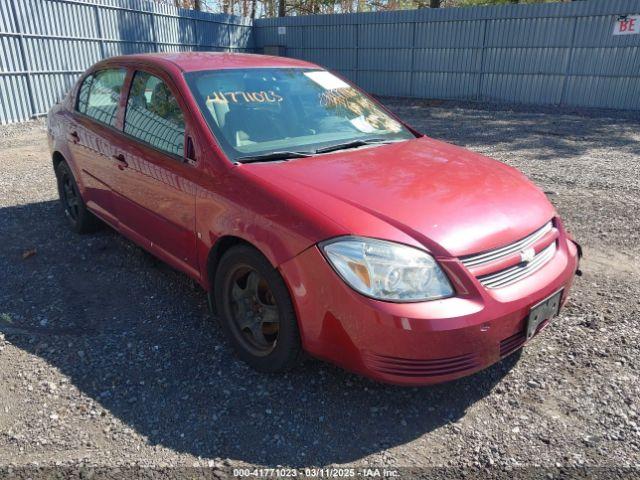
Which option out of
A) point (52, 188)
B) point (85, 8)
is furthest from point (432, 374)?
point (85, 8)

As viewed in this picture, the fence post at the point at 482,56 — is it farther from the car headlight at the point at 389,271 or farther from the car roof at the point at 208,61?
the car headlight at the point at 389,271

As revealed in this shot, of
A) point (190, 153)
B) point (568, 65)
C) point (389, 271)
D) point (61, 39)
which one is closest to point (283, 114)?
point (190, 153)

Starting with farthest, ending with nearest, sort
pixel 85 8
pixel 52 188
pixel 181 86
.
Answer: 1. pixel 85 8
2. pixel 52 188
3. pixel 181 86

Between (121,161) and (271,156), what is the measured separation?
1434mm

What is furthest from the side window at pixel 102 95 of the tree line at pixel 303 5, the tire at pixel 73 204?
the tree line at pixel 303 5

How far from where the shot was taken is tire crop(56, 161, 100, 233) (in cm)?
483

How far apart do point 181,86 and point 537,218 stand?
2324mm

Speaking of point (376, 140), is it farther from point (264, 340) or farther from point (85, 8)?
point (85, 8)

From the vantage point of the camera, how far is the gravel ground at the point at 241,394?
2371 mm

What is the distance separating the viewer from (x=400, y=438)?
2.46 m

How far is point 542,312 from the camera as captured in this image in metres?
2.56

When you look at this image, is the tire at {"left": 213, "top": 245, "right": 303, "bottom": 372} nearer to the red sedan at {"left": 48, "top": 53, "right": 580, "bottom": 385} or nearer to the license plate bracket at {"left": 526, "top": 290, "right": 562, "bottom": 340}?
the red sedan at {"left": 48, "top": 53, "right": 580, "bottom": 385}

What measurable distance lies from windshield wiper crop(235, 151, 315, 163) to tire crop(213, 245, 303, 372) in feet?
1.73

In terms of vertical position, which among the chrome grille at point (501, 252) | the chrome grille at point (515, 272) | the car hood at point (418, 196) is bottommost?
the chrome grille at point (515, 272)
